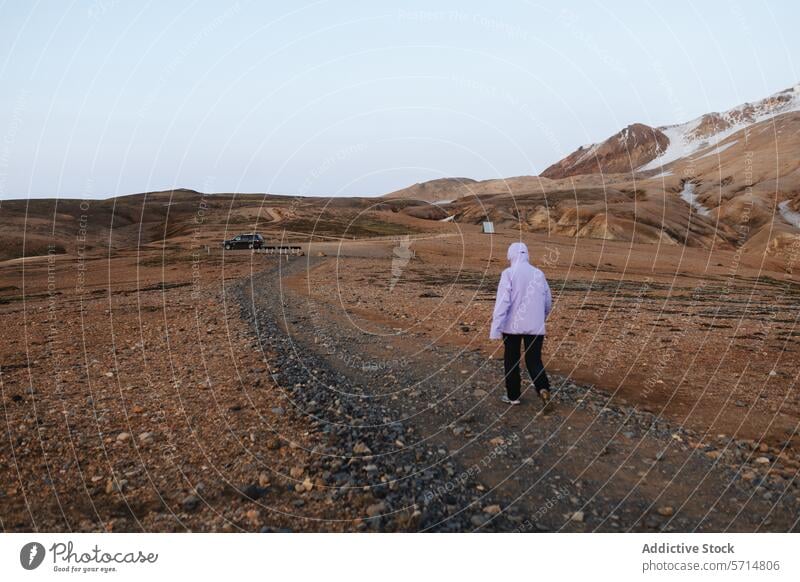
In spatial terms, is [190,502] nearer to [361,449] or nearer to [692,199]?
[361,449]

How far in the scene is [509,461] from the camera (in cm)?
767

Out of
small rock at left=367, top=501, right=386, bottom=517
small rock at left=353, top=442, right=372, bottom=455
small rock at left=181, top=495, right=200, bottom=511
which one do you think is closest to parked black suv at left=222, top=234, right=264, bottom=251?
small rock at left=353, top=442, right=372, bottom=455

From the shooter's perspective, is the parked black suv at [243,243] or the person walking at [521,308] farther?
the parked black suv at [243,243]

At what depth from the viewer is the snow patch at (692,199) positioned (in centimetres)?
10147

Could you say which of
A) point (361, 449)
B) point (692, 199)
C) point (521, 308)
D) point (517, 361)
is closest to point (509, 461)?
point (361, 449)

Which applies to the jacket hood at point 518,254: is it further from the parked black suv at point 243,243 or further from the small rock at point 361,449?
the parked black suv at point 243,243

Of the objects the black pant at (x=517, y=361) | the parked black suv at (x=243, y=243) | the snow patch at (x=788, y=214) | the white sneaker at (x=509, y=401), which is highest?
the snow patch at (x=788, y=214)

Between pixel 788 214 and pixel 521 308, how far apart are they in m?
97.2

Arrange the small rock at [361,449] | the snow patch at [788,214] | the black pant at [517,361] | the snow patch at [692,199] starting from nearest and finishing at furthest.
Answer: the small rock at [361,449], the black pant at [517,361], the snow patch at [788,214], the snow patch at [692,199]

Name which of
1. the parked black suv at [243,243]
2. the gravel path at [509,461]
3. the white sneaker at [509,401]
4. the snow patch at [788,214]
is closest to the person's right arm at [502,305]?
the white sneaker at [509,401]

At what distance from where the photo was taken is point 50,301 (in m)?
23.1

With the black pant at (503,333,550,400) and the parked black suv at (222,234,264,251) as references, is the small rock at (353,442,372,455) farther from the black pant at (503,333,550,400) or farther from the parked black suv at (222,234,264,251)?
the parked black suv at (222,234,264,251)

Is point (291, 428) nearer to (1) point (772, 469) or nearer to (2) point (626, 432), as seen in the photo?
(2) point (626, 432)

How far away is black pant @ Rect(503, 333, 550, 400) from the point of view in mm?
9461
